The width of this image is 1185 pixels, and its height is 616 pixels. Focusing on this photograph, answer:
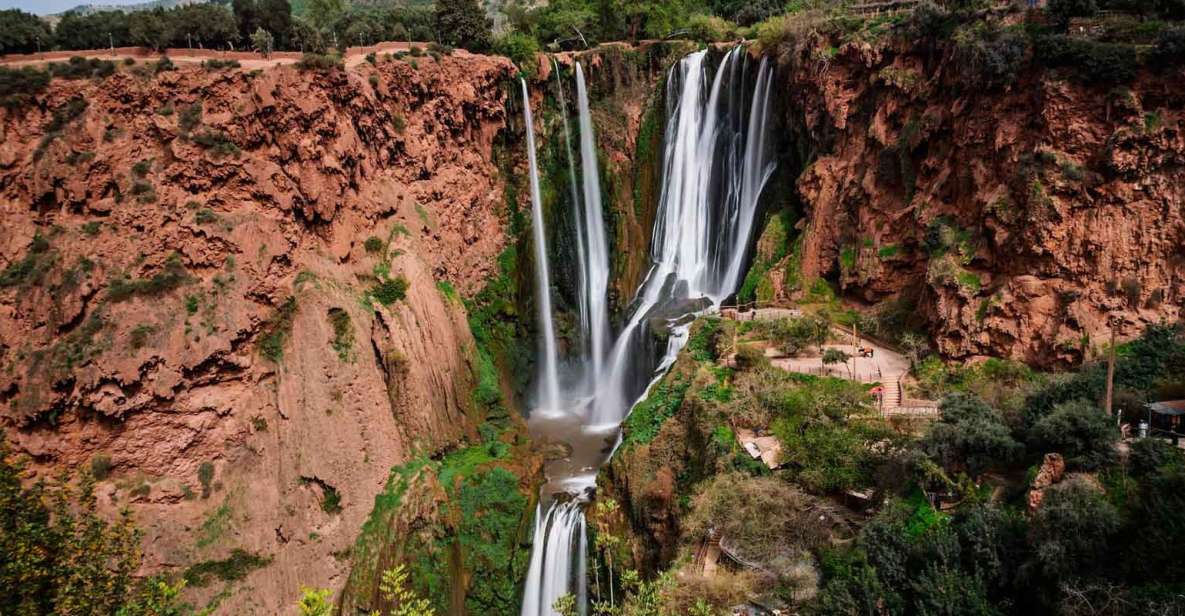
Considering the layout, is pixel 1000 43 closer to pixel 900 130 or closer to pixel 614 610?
pixel 900 130

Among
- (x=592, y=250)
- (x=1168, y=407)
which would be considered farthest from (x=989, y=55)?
(x=592, y=250)

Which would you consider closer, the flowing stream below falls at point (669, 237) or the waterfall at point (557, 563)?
the waterfall at point (557, 563)

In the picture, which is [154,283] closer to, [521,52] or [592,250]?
[592,250]

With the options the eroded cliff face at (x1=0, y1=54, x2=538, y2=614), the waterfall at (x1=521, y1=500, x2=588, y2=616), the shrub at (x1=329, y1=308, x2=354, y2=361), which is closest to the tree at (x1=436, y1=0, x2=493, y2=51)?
the eroded cliff face at (x1=0, y1=54, x2=538, y2=614)

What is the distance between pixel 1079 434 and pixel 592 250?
25688 millimetres

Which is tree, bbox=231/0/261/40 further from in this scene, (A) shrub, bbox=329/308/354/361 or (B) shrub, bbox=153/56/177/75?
(A) shrub, bbox=329/308/354/361

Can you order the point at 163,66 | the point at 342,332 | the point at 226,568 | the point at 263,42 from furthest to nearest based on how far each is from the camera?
1. the point at 263,42
2. the point at 342,332
3. the point at 163,66
4. the point at 226,568

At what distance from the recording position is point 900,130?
96.5ft

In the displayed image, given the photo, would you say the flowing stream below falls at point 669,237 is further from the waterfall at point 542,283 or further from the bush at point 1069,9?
the bush at point 1069,9

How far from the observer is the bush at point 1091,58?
2194 cm

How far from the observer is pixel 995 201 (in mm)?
24297

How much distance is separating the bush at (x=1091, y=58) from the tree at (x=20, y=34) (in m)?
34.7

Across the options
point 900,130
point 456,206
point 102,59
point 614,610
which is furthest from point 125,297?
point 900,130

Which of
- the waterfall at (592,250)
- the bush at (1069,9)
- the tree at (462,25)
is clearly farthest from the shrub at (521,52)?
the bush at (1069,9)
